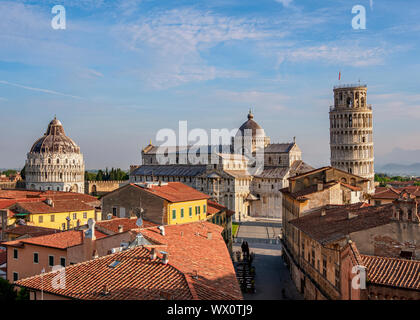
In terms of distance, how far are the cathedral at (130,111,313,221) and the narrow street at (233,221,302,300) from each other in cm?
1087

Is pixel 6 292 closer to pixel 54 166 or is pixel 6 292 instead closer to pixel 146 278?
pixel 146 278

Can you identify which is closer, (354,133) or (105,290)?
(105,290)

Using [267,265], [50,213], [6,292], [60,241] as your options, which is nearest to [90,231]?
[60,241]

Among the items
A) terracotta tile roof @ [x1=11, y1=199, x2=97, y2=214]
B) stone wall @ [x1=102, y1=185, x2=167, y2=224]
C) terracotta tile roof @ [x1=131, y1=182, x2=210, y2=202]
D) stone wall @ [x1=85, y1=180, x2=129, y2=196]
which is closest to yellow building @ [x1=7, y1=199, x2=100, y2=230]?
terracotta tile roof @ [x1=11, y1=199, x2=97, y2=214]

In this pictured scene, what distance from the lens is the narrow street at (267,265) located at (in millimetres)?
30430

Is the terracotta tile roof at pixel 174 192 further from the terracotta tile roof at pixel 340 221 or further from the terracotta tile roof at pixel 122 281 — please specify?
the terracotta tile roof at pixel 122 281

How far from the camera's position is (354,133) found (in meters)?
84.6

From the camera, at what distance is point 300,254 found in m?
30.8

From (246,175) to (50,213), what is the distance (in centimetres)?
4639

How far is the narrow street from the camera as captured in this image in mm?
30430

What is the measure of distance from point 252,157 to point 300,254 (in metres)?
63.3

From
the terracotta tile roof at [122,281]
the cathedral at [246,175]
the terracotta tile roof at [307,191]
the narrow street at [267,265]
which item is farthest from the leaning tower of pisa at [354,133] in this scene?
the terracotta tile roof at [122,281]

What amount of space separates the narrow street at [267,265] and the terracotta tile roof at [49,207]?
57.4 ft
